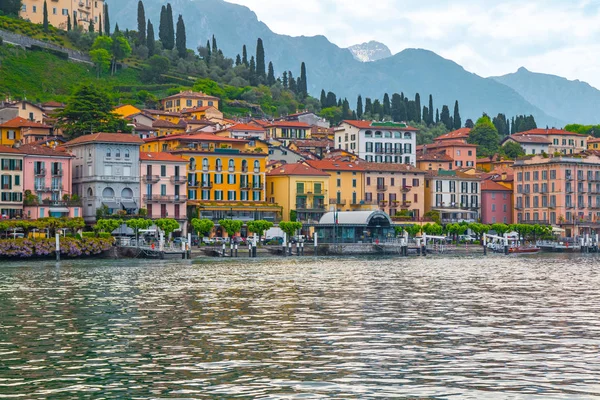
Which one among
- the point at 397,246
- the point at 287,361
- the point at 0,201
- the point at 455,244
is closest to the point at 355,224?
the point at 397,246

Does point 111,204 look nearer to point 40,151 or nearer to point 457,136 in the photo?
point 40,151

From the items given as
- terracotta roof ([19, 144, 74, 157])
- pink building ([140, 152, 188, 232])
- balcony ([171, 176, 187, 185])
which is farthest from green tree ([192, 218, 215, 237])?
terracotta roof ([19, 144, 74, 157])

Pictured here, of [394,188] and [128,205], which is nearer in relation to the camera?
[128,205]

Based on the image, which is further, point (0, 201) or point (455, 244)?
point (455, 244)

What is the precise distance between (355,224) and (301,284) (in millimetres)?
58722

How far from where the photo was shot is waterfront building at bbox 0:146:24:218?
105 meters

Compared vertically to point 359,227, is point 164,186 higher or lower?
higher

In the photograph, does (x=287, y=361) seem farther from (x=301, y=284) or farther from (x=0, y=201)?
(x=0, y=201)

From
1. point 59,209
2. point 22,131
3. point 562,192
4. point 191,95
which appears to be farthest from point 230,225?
point 191,95

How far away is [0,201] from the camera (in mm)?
104812

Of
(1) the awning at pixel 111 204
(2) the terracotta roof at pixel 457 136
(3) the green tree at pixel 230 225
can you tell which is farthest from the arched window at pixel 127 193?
(2) the terracotta roof at pixel 457 136

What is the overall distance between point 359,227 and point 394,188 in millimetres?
24703

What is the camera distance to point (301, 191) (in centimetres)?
12750

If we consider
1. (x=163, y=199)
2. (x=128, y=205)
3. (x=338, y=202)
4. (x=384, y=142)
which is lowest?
(x=128, y=205)
